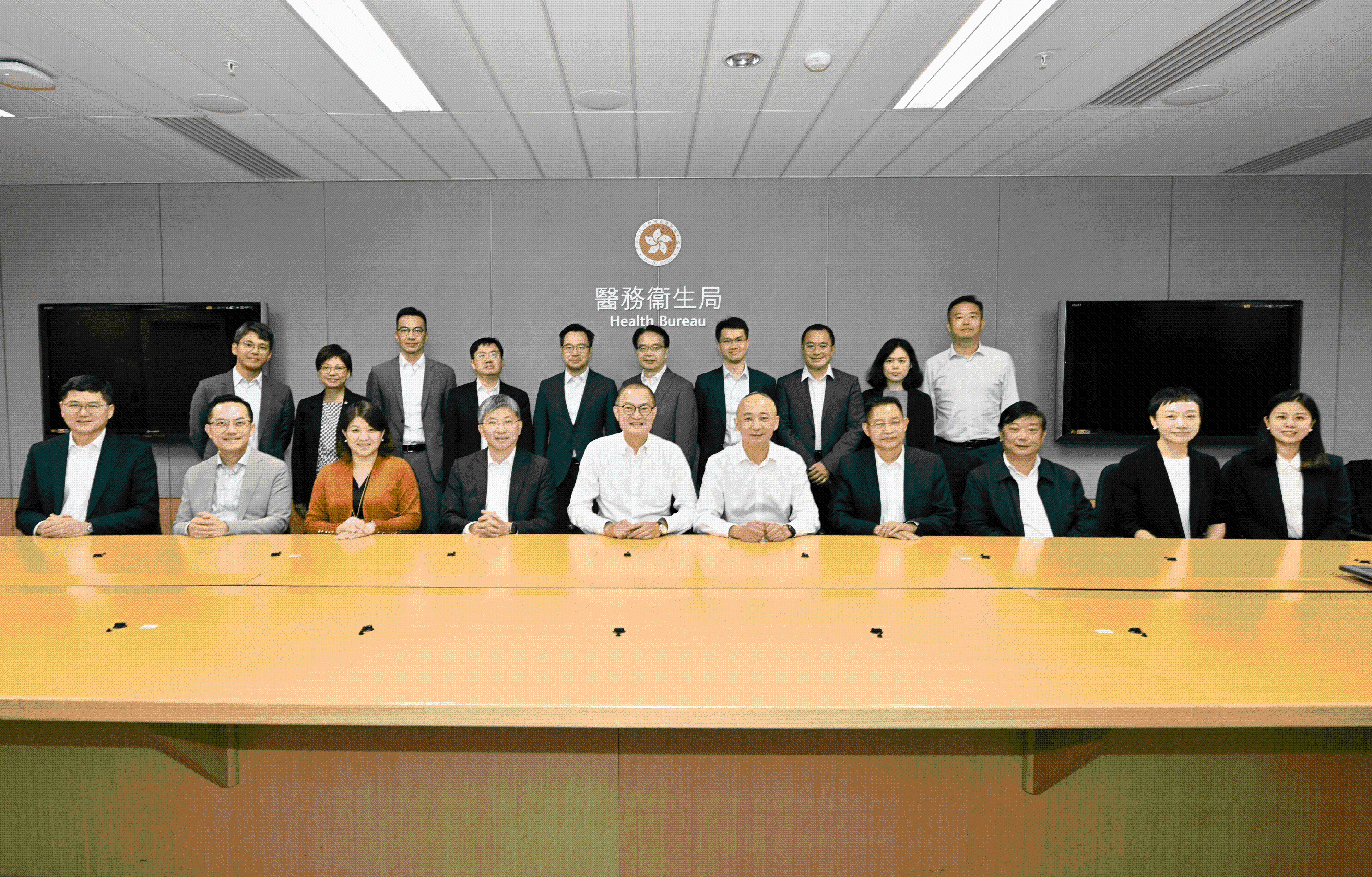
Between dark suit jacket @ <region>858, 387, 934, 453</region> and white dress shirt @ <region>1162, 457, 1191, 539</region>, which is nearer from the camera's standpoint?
white dress shirt @ <region>1162, 457, 1191, 539</region>

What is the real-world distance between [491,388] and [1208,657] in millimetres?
3893

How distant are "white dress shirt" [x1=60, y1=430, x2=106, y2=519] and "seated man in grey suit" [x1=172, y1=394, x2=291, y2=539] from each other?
40 cm

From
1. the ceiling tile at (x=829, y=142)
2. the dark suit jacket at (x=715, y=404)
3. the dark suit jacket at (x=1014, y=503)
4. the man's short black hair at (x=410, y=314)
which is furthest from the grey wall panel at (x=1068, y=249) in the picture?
the man's short black hair at (x=410, y=314)

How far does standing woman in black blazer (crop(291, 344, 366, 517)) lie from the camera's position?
416cm

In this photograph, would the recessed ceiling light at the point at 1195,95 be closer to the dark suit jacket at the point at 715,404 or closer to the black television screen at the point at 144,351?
the dark suit jacket at the point at 715,404

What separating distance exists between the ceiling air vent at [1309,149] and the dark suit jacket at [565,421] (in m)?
4.52

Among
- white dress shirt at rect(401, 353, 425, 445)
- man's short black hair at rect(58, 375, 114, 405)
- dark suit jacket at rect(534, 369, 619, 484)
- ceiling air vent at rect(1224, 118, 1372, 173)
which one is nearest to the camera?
man's short black hair at rect(58, 375, 114, 405)

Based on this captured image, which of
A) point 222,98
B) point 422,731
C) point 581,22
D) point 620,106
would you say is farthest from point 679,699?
point 222,98

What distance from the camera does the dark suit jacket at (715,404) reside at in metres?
4.31

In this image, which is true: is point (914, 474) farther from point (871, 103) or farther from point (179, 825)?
point (179, 825)

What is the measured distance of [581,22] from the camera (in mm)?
2791

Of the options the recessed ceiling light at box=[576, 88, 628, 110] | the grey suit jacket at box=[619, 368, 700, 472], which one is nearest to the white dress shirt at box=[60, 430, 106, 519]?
the grey suit jacket at box=[619, 368, 700, 472]

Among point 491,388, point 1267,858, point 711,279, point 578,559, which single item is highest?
point 711,279

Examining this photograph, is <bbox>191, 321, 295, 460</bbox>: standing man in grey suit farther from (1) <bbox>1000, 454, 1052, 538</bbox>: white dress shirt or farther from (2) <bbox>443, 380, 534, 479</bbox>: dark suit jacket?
(1) <bbox>1000, 454, 1052, 538</bbox>: white dress shirt
